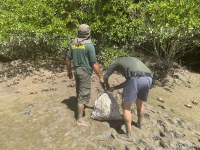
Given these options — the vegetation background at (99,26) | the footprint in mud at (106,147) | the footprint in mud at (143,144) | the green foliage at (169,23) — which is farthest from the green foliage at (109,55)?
the footprint in mud at (106,147)

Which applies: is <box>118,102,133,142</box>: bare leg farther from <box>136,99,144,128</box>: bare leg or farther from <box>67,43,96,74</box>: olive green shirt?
<box>67,43,96,74</box>: olive green shirt

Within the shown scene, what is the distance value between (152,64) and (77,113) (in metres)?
5.94

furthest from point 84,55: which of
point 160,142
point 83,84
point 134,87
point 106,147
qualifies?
point 160,142

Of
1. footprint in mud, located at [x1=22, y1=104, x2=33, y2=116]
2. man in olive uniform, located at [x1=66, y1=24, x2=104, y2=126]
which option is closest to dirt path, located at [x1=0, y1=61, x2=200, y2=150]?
footprint in mud, located at [x1=22, y1=104, x2=33, y2=116]

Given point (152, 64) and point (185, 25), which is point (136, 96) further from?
point (152, 64)

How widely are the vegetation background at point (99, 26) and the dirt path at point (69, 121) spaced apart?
1539 millimetres

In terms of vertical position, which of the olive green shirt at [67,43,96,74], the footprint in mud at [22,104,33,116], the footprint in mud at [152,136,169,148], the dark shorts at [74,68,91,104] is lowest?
the footprint in mud at [152,136,169,148]

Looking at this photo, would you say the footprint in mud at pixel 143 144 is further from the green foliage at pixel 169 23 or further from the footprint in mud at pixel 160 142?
the green foliage at pixel 169 23

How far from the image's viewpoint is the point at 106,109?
834 cm

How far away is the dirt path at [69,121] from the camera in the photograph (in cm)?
798

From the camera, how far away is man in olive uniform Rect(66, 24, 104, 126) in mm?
7980

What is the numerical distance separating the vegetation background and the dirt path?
1.54 metres

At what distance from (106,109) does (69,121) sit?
87 cm

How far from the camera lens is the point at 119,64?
7746 millimetres
